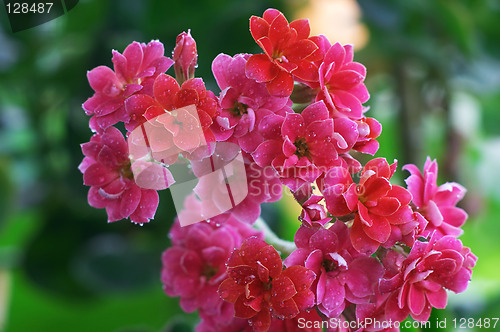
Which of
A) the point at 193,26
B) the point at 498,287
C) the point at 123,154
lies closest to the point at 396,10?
the point at 193,26

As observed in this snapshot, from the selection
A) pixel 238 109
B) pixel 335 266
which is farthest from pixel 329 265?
pixel 238 109

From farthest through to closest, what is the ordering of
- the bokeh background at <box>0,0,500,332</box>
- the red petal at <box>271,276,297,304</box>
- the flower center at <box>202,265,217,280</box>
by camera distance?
the bokeh background at <box>0,0,500,332</box> → the flower center at <box>202,265,217,280</box> → the red petal at <box>271,276,297,304</box>

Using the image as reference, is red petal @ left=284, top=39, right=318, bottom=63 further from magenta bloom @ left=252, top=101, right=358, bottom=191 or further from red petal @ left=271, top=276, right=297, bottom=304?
red petal @ left=271, top=276, right=297, bottom=304

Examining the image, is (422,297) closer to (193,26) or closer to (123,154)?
(123,154)

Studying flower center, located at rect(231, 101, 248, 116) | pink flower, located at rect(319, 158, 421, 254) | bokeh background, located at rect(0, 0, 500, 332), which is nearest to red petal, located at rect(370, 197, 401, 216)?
pink flower, located at rect(319, 158, 421, 254)

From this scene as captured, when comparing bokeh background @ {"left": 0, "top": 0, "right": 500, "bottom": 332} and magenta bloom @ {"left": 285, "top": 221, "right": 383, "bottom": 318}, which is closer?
magenta bloom @ {"left": 285, "top": 221, "right": 383, "bottom": 318}

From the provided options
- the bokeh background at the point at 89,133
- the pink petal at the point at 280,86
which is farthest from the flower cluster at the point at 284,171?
the bokeh background at the point at 89,133

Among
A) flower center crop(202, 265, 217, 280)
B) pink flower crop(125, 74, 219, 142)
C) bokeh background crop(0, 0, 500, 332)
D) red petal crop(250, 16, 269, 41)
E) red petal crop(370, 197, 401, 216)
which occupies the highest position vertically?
red petal crop(250, 16, 269, 41)

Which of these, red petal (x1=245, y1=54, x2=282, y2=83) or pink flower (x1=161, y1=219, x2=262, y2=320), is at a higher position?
red petal (x1=245, y1=54, x2=282, y2=83)
